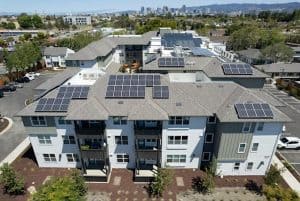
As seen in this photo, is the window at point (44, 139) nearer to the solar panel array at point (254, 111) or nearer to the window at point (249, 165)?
the solar panel array at point (254, 111)

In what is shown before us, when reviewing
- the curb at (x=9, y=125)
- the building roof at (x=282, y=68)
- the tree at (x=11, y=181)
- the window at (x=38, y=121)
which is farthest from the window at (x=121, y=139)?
the building roof at (x=282, y=68)

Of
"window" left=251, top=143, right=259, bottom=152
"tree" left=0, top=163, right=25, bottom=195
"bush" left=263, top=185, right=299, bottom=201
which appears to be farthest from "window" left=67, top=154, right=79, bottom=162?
"bush" left=263, top=185, right=299, bottom=201

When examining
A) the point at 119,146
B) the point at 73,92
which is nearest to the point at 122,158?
the point at 119,146

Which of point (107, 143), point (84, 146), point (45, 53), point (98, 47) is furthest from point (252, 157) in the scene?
point (45, 53)

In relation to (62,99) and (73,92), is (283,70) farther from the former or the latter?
(62,99)

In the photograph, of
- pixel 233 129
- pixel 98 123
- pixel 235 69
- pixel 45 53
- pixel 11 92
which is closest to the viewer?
pixel 233 129

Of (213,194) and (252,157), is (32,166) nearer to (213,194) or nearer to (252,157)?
(213,194)
